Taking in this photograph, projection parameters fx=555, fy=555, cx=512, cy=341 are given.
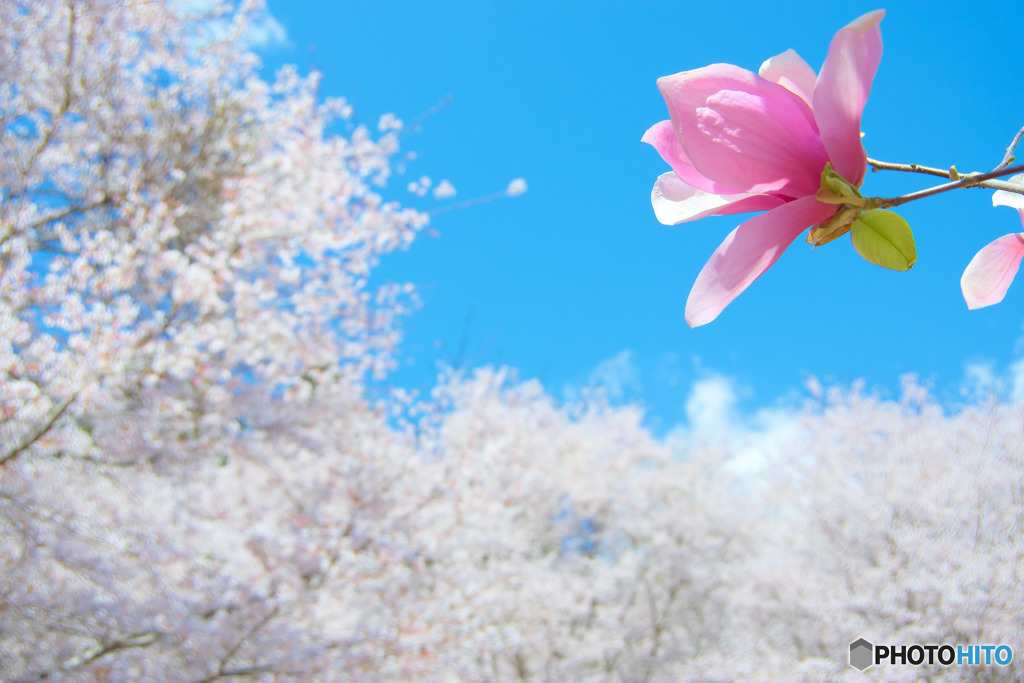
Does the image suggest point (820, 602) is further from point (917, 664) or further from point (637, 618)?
point (637, 618)

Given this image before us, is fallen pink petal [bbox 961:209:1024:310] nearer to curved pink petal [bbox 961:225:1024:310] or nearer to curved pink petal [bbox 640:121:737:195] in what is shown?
curved pink petal [bbox 961:225:1024:310]

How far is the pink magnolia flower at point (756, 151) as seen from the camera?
443 mm

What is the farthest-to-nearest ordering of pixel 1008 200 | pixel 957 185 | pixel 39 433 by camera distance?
pixel 39 433
pixel 1008 200
pixel 957 185

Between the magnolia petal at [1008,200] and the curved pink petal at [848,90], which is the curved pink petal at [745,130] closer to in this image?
the curved pink petal at [848,90]

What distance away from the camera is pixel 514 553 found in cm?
814

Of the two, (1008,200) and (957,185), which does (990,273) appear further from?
(957,185)

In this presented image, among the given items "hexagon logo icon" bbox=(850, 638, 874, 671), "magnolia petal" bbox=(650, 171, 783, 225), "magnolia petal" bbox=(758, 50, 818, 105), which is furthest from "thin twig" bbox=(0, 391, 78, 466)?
"hexagon logo icon" bbox=(850, 638, 874, 671)

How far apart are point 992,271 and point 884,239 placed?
0.67ft

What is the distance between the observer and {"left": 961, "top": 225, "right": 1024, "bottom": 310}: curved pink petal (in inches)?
21.7

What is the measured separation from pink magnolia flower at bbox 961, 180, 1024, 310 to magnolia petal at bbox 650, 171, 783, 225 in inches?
9.7

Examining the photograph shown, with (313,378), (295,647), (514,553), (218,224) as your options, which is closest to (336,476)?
(313,378)

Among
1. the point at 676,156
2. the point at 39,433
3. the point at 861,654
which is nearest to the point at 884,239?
the point at 676,156

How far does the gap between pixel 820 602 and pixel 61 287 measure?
7444mm

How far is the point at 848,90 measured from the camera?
0.41 metres
